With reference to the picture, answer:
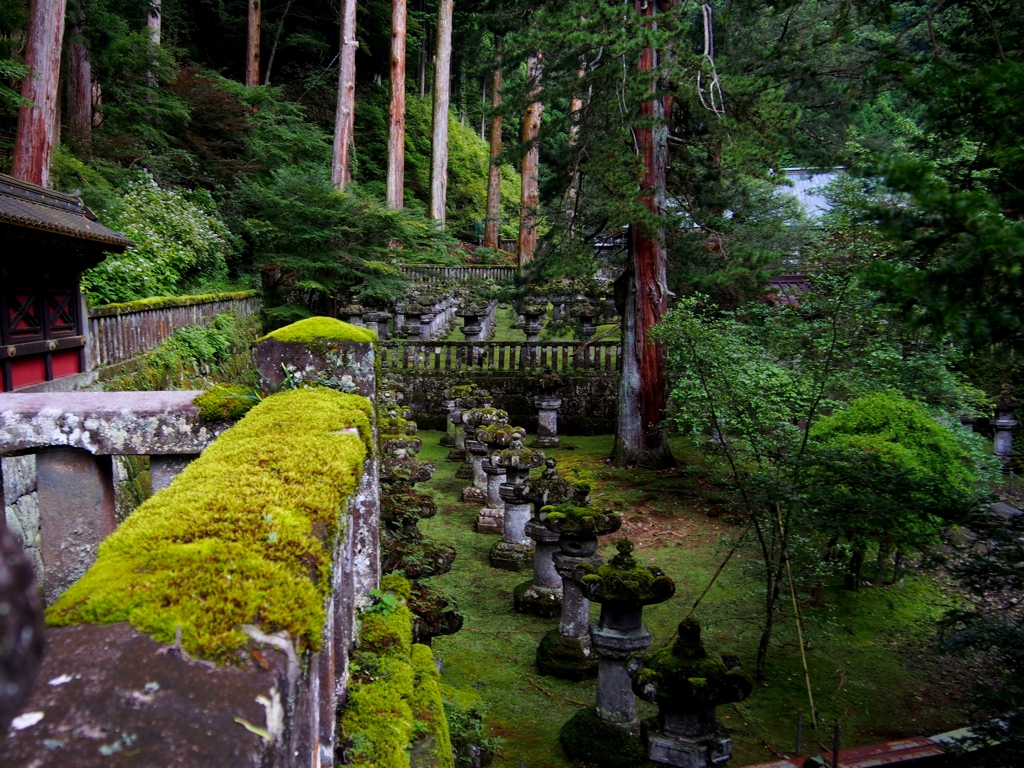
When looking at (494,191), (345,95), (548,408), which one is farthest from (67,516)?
(494,191)

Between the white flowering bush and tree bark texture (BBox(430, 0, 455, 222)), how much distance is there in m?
8.11

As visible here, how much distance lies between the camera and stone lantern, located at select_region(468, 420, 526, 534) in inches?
366

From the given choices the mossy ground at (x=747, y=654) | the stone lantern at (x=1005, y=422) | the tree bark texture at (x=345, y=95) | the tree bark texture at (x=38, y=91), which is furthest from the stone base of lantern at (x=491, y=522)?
the tree bark texture at (x=345, y=95)

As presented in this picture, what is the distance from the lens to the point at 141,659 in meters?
1.02

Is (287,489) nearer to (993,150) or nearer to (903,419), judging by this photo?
(993,150)

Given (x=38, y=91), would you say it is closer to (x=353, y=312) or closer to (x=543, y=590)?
(x=353, y=312)

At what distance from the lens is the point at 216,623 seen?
3.68 ft

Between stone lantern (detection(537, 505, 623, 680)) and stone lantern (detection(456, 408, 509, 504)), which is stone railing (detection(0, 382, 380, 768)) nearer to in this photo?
stone lantern (detection(537, 505, 623, 680))

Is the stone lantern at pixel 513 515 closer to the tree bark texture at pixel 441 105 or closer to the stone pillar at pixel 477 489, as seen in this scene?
the stone pillar at pixel 477 489

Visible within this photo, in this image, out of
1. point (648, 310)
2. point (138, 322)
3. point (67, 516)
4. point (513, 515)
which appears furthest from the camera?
point (648, 310)

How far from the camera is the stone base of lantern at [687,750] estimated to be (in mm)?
4574

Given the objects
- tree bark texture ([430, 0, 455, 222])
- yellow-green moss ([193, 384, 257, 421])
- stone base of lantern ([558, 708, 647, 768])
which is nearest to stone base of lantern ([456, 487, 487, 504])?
stone base of lantern ([558, 708, 647, 768])

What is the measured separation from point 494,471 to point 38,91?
8883 mm

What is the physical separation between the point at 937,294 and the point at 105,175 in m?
17.1
